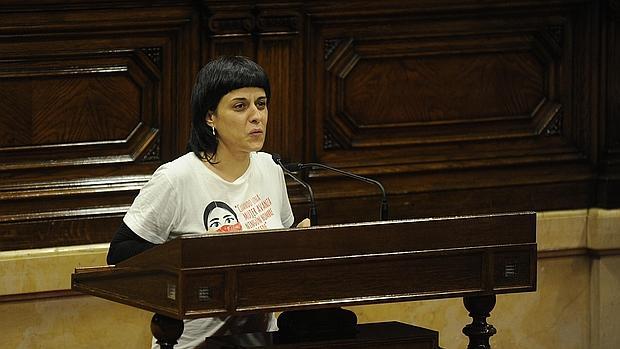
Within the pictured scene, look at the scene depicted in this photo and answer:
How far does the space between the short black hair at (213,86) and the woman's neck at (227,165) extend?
0.06 ft

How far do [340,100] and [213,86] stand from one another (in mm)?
1833

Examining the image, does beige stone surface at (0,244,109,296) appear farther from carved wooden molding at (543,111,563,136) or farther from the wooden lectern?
carved wooden molding at (543,111,563,136)

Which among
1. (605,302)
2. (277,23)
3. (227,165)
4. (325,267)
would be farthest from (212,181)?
(605,302)

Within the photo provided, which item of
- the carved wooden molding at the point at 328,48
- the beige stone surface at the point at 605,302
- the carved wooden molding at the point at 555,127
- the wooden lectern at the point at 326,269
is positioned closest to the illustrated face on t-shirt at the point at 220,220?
the wooden lectern at the point at 326,269

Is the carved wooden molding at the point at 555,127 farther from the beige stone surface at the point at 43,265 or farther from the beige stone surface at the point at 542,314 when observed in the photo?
the beige stone surface at the point at 43,265

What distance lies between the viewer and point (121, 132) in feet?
19.5

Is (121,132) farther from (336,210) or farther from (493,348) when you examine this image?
(493,348)

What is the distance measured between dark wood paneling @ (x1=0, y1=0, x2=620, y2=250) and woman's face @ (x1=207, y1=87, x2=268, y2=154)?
1.41m

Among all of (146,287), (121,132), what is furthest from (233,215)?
(121,132)

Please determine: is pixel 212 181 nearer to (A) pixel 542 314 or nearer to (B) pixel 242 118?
(B) pixel 242 118

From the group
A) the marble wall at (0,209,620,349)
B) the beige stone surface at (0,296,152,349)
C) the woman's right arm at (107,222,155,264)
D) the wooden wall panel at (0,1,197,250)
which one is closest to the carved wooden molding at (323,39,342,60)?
the wooden wall panel at (0,1,197,250)

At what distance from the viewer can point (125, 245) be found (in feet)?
14.7

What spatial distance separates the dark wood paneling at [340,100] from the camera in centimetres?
579

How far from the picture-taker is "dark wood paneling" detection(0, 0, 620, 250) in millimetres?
5789
